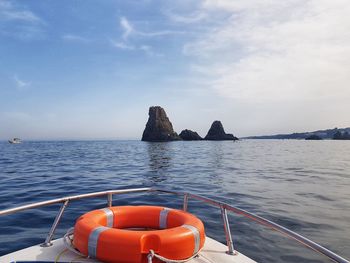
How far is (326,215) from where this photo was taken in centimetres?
834

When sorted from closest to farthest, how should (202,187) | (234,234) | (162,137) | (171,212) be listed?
(171,212)
(234,234)
(202,187)
(162,137)

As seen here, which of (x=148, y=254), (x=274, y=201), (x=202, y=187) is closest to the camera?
(x=148, y=254)

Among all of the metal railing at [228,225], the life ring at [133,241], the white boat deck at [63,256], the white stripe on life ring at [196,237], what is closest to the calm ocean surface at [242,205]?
the white boat deck at [63,256]

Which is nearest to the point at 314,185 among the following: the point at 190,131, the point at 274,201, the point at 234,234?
the point at 274,201

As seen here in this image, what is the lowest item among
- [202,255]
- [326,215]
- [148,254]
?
[326,215]

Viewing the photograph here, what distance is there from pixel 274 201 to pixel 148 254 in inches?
311

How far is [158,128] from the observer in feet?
384

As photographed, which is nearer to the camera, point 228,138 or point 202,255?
point 202,255

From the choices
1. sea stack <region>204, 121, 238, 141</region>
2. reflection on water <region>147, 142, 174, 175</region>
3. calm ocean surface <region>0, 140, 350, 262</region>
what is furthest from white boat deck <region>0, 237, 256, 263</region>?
sea stack <region>204, 121, 238, 141</region>

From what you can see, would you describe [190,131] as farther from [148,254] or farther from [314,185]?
[148,254]

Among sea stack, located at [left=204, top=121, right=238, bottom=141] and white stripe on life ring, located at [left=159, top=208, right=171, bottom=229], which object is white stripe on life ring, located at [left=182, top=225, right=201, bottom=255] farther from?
sea stack, located at [left=204, top=121, right=238, bottom=141]

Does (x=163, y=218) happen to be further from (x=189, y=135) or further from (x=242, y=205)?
(x=189, y=135)

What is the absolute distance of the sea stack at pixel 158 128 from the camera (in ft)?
381

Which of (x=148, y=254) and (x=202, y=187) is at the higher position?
(x=148, y=254)
